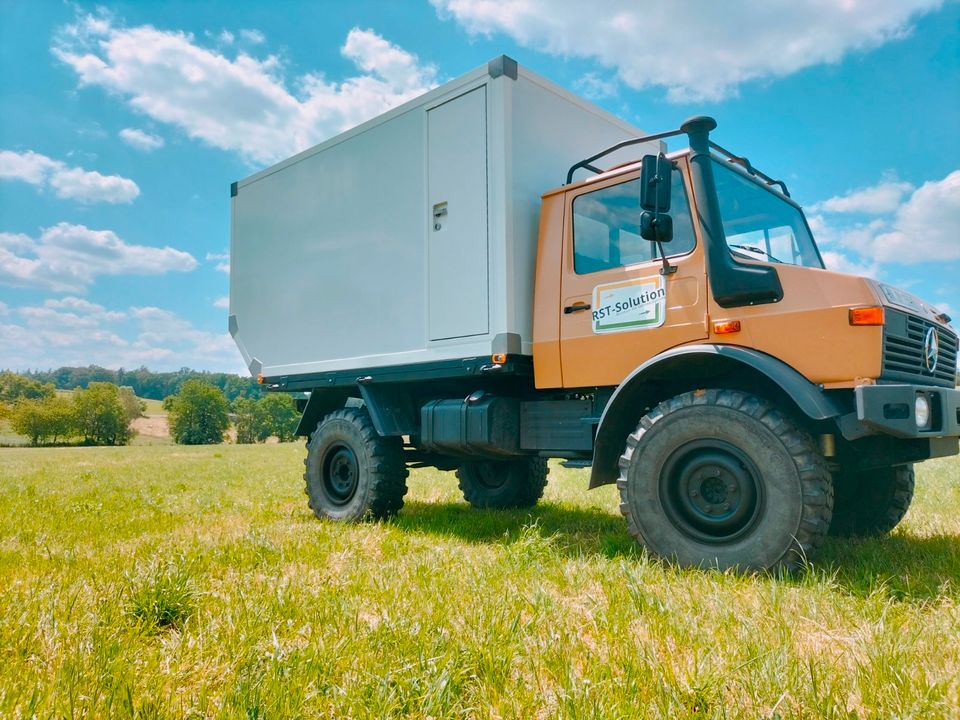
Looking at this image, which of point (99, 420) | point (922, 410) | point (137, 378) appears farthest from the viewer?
point (137, 378)

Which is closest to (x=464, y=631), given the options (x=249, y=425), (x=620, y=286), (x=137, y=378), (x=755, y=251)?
(x=620, y=286)

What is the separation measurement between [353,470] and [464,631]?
4127mm

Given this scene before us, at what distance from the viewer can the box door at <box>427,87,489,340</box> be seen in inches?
216

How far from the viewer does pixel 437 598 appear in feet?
11.0

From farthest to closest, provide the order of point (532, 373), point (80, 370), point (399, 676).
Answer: point (80, 370) < point (532, 373) < point (399, 676)

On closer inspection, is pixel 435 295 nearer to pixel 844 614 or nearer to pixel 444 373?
pixel 444 373

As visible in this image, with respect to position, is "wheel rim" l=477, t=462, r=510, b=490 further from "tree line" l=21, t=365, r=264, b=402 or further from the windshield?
"tree line" l=21, t=365, r=264, b=402

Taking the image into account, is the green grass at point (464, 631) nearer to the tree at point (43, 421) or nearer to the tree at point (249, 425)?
the tree at point (249, 425)

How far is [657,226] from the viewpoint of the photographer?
4.17 m

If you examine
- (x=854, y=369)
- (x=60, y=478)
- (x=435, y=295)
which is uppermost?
(x=435, y=295)

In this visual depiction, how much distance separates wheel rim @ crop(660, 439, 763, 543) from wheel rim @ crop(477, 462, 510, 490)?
11.0ft

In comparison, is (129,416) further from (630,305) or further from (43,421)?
(630,305)

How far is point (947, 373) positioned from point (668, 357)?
6.87 feet

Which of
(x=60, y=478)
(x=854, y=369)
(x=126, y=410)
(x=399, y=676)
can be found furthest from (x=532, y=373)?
(x=126, y=410)
